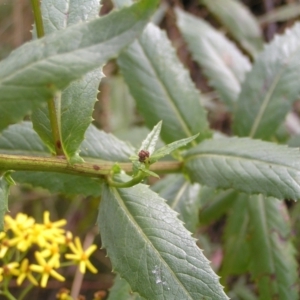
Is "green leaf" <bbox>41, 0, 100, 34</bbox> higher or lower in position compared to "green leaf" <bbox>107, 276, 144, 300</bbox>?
higher

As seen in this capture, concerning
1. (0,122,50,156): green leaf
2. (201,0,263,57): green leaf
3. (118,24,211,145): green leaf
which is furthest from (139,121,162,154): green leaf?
(201,0,263,57): green leaf

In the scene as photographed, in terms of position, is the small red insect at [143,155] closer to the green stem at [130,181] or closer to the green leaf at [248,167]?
the green stem at [130,181]

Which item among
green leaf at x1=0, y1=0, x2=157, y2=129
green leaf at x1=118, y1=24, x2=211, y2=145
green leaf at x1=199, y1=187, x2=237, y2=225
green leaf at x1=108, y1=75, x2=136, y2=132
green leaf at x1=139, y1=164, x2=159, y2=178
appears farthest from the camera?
green leaf at x1=108, y1=75, x2=136, y2=132

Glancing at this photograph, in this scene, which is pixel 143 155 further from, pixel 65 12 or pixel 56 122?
pixel 65 12

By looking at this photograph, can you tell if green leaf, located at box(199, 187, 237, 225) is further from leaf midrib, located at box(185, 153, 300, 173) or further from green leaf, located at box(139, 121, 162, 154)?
green leaf, located at box(139, 121, 162, 154)

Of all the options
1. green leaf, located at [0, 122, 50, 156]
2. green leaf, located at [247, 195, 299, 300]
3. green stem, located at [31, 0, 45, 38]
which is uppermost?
green stem, located at [31, 0, 45, 38]

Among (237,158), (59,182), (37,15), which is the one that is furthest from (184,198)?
(37,15)

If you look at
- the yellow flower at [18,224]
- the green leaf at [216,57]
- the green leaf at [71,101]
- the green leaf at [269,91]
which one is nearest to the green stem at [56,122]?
the green leaf at [71,101]
